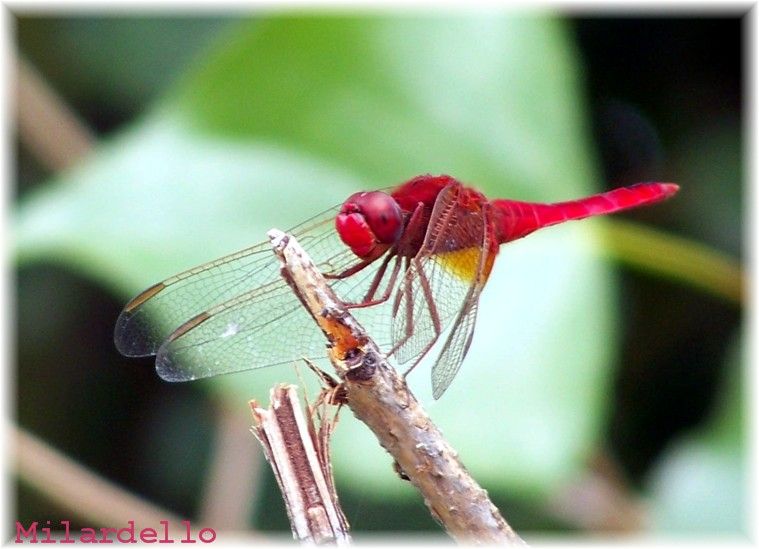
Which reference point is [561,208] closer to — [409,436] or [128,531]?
[409,436]

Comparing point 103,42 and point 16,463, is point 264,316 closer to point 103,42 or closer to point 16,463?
point 16,463

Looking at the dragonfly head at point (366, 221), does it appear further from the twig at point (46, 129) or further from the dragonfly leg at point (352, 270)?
the twig at point (46, 129)

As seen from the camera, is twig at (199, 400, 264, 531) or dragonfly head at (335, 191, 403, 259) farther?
twig at (199, 400, 264, 531)

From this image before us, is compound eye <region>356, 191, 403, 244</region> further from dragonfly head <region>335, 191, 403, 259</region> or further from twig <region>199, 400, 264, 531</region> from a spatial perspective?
twig <region>199, 400, 264, 531</region>

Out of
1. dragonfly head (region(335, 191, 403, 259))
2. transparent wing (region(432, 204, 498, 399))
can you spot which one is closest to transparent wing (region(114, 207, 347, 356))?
dragonfly head (region(335, 191, 403, 259))

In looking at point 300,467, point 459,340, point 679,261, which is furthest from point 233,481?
point 300,467

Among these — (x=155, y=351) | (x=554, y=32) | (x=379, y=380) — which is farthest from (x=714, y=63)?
(x=379, y=380)
